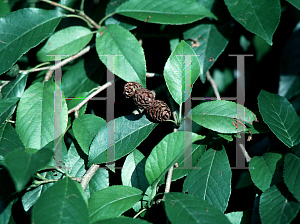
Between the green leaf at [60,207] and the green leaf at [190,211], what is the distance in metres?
0.22

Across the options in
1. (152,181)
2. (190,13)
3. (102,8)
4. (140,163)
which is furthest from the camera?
(102,8)

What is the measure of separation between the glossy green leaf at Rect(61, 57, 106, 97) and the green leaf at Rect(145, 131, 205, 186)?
1.86 ft

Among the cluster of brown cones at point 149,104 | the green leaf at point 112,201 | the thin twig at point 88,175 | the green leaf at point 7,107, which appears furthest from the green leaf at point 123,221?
the green leaf at point 7,107

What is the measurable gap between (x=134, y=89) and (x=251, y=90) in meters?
0.85

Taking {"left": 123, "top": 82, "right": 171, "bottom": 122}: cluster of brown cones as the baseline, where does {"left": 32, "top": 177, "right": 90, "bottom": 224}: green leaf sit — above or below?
below

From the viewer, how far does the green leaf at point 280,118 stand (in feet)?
2.55

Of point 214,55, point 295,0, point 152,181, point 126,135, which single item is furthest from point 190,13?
point 152,181

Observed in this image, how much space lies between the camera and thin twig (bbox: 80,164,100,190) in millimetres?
790

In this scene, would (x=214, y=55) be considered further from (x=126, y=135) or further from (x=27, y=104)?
(x=27, y=104)

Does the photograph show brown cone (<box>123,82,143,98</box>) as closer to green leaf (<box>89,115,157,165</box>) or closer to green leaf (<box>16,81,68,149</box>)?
green leaf (<box>89,115,157,165</box>)

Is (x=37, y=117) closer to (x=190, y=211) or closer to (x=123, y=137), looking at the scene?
(x=123, y=137)

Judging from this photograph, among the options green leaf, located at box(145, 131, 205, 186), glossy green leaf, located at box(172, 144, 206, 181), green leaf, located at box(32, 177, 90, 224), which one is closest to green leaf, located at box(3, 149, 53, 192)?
green leaf, located at box(32, 177, 90, 224)

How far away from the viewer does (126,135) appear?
82 centimetres

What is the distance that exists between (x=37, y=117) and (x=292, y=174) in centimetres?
85
